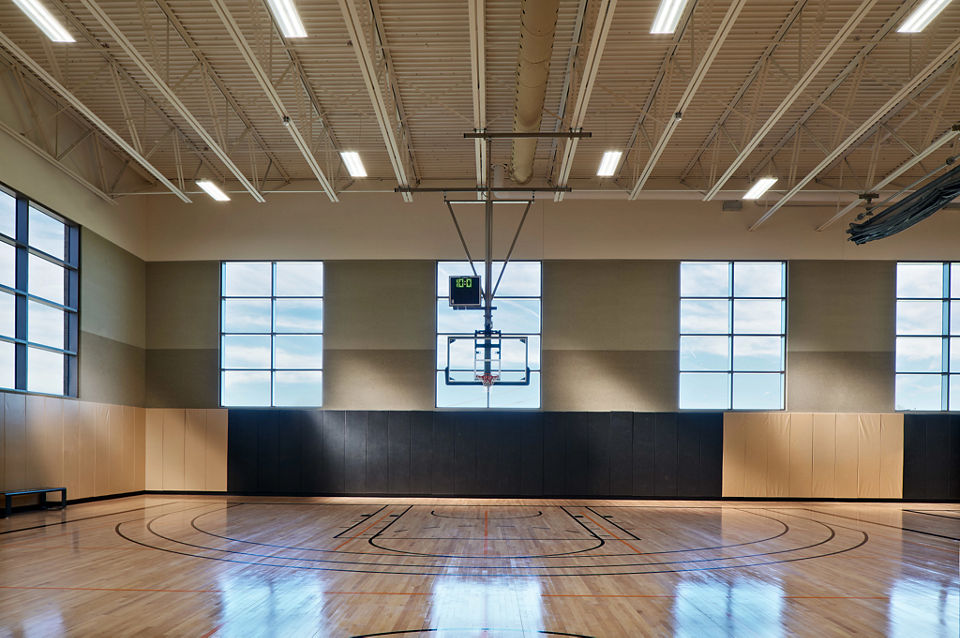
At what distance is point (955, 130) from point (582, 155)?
815cm

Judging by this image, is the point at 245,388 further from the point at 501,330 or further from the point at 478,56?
the point at 478,56

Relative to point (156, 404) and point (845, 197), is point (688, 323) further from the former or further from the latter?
point (156, 404)

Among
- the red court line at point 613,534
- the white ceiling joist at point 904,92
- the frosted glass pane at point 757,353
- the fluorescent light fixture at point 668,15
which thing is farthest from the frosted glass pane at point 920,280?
the fluorescent light fixture at point 668,15

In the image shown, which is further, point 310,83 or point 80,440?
point 80,440

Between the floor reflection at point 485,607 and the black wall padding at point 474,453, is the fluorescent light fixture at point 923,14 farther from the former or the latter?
the black wall padding at point 474,453

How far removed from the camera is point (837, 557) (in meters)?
11.4

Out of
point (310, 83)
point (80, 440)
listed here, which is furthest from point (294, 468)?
point (310, 83)

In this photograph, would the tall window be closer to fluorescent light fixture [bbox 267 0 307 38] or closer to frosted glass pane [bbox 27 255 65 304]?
fluorescent light fixture [bbox 267 0 307 38]

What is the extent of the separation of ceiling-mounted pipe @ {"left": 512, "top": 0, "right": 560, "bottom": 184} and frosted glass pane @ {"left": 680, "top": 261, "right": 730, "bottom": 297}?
7.10 metres

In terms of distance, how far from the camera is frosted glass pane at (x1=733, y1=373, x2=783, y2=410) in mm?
20797

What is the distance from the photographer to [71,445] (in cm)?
1745

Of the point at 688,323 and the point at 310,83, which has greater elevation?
the point at 310,83

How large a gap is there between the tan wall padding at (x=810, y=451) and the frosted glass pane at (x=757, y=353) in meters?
1.28

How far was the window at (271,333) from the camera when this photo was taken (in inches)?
824
